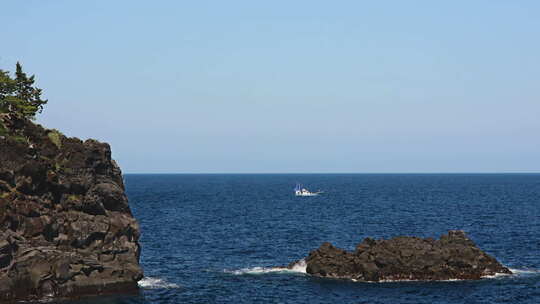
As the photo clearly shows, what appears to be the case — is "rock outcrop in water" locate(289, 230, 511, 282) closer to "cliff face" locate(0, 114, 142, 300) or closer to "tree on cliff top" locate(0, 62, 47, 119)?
"cliff face" locate(0, 114, 142, 300)

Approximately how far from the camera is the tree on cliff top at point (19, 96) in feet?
186

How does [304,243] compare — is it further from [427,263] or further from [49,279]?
[49,279]

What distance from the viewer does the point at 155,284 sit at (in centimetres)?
6025

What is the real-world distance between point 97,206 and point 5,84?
14.7 metres

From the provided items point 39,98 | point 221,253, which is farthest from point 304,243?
point 39,98

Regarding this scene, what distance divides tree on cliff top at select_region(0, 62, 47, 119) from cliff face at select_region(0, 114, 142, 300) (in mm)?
1709

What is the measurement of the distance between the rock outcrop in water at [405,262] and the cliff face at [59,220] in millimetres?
22067

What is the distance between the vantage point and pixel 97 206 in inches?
2248

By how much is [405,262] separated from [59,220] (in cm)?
3672

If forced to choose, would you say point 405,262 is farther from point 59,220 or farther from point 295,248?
point 59,220

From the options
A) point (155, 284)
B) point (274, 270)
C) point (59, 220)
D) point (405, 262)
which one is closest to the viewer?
point (59, 220)

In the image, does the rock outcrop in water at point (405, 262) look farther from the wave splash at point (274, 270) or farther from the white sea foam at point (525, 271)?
the wave splash at point (274, 270)

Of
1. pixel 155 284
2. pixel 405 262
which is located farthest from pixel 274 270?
pixel 155 284

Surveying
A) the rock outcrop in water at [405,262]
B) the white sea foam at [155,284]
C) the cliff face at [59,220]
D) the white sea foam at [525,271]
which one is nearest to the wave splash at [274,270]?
the rock outcrop in water at [405,262]
